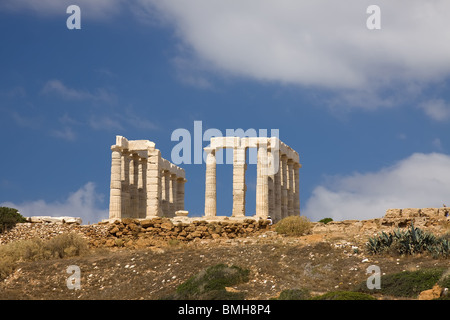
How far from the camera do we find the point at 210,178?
144 feet

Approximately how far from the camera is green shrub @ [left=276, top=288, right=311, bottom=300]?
63.2ft

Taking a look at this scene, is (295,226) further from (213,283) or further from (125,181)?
(125,181)

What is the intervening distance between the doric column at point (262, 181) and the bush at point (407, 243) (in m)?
18.7

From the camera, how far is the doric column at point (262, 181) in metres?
43.1

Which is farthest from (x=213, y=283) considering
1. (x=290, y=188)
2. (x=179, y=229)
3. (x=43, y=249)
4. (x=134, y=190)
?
(x=290, y=188)

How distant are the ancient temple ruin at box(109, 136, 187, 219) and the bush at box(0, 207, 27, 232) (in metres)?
6.99

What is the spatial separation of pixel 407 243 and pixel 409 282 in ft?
14.4

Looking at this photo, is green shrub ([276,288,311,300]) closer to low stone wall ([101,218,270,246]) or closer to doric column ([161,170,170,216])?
low stone wall ([101,218,270,246])

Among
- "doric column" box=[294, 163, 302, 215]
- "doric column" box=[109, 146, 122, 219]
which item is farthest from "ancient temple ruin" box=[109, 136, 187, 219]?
"doric column" box=[294, 163, 302, 215]

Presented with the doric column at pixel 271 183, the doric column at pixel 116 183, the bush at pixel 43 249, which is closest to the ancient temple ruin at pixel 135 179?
the doric column at pixel 116 183

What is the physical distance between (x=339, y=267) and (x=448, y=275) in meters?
4.48
